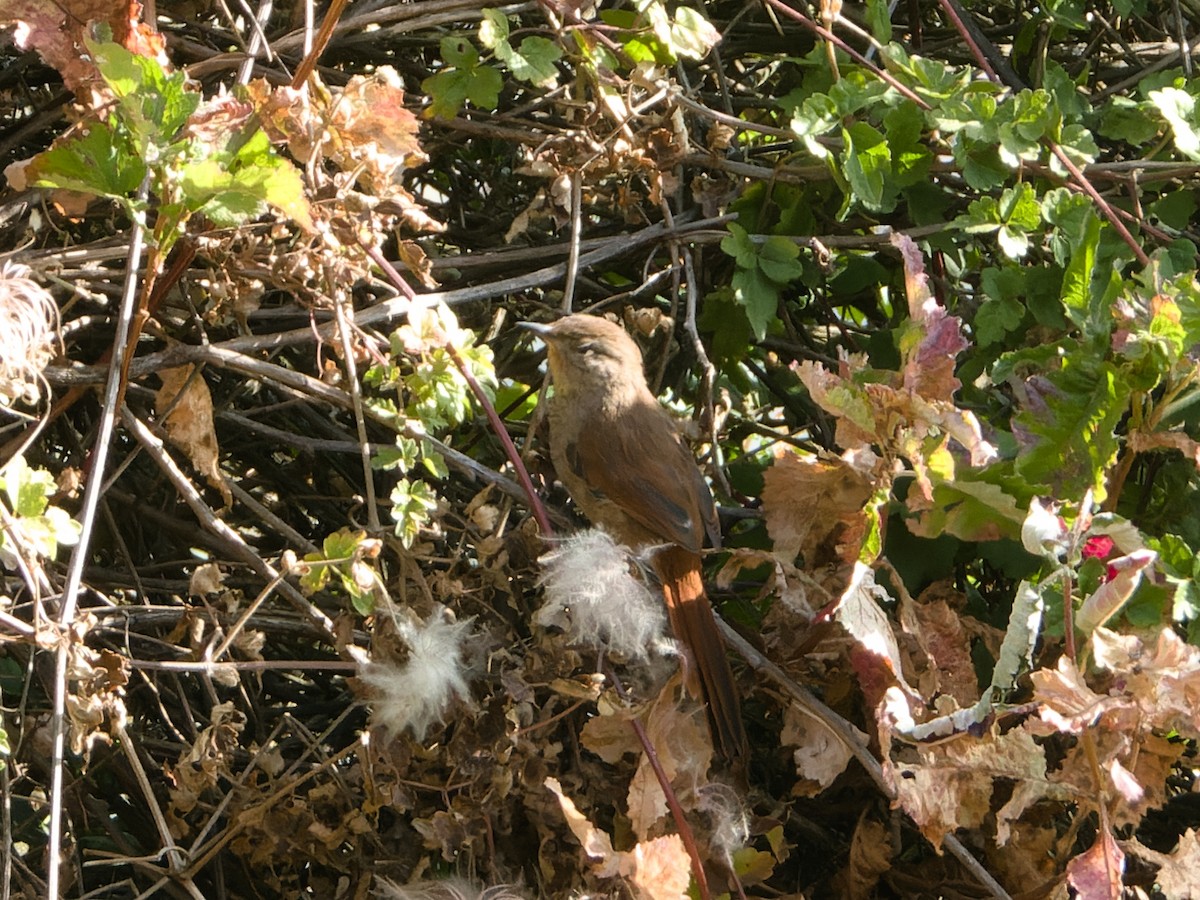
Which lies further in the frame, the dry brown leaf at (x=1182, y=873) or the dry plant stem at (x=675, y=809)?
the dry plant stem at (x=675, y=809)

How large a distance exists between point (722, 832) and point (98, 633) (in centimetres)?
135

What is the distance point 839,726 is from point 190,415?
1439 mm

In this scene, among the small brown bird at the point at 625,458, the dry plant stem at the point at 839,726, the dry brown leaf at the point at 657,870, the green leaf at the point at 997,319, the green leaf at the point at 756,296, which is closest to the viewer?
the dry brown leaf at the point at 657,870

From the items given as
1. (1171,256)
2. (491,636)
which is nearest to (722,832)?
(491,636)

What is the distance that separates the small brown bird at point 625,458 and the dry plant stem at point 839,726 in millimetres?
234

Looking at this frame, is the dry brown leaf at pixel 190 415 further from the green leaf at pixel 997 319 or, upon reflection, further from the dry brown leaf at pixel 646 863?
the green leaf at pixel 997 319

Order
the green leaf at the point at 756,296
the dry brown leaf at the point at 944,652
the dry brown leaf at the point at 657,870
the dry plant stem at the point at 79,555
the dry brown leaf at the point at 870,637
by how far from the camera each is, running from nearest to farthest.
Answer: the dry plant stem at the point at 79,555 → the dry brown leaf at the point at 657,870 → the dry brown leaf at the point at 870,637 → the dry brown leaf at the point at 944,652 → the green leaf at the point at 756,296

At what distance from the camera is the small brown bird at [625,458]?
3262 mm

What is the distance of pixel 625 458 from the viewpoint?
3582 mm

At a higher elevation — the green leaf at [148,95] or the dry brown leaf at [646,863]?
the green leaf at [148,95]

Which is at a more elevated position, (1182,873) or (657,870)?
(657,870)

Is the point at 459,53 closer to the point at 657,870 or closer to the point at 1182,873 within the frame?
the point at 657,870

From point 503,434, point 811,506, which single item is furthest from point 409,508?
point 811,506

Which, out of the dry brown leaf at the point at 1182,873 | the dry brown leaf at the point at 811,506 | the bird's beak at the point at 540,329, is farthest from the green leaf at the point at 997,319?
the dry brown leaf at the point at 1182,873
